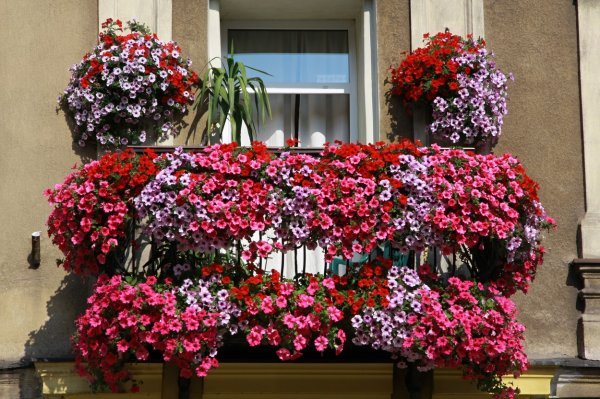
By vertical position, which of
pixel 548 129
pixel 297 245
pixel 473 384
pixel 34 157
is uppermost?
pixel 548 129

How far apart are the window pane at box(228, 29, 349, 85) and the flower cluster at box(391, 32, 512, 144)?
3.05 feet

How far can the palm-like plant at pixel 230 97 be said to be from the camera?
810 centimetres

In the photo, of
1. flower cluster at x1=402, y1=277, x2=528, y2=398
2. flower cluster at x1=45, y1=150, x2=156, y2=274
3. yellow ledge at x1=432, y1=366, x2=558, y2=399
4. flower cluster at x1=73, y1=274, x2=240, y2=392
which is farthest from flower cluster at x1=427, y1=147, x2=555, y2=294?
flower cluster at x1=45, y1=150, x2=156, y2=274

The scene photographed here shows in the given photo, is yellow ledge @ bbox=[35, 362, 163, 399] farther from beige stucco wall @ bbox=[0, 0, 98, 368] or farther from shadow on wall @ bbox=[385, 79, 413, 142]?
shadow on wall @ bbox=[385, 79, 413, 142]

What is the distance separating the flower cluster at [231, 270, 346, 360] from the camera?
22.7 ft

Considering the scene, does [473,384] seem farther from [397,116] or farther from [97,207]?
[97,207]

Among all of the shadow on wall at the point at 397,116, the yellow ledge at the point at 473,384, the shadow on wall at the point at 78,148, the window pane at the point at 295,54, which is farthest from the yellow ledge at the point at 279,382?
the window pane at the point at 295,54

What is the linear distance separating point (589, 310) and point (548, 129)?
1.32 metres

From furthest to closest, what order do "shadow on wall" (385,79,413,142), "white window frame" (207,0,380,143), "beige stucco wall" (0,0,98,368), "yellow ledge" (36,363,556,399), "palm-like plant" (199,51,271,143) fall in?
"white window frame" (207,0,380,143) → "shadow on wall" (385,79,413,142) → "palm-like plant" (199,51,271,143) → "beige stucco wall" (0,0,98,368) → "yellow ledge" (36,363,556,399)

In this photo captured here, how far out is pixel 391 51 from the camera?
8492mm

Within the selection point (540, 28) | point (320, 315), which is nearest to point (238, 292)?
point (320, 315)

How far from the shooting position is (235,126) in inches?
322

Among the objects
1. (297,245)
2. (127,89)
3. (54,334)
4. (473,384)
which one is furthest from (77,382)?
(473,384)

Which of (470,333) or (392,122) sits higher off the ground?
(392,122)
